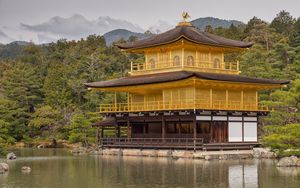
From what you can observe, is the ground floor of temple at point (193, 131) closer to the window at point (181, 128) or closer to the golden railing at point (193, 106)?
the window at point (181, 128)

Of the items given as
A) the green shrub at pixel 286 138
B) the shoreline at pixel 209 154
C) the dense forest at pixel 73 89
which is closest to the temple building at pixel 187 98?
the shoreline at pixel 209 154

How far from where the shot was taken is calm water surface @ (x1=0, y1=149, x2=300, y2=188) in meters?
25.4

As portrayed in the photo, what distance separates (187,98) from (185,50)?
4936 millimetres

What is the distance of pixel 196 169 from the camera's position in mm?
31984

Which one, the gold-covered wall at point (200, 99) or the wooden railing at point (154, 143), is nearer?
the wooden railing at point (154, 143)

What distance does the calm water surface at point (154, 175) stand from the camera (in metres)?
25.4

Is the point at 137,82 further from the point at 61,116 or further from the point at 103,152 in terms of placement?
the point at 61,116

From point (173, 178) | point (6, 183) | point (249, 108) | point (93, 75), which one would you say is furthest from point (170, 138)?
point (93, 75)

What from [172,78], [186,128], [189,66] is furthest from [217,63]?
[172,78]

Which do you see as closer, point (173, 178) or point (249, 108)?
point (173, 178)

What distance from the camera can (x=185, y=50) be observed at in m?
48.1

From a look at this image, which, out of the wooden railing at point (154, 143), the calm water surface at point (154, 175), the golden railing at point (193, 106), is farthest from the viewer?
the golden railing at point (193, 106)

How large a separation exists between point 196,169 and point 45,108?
34.5 m

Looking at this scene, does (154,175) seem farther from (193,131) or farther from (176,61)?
(176,61)
